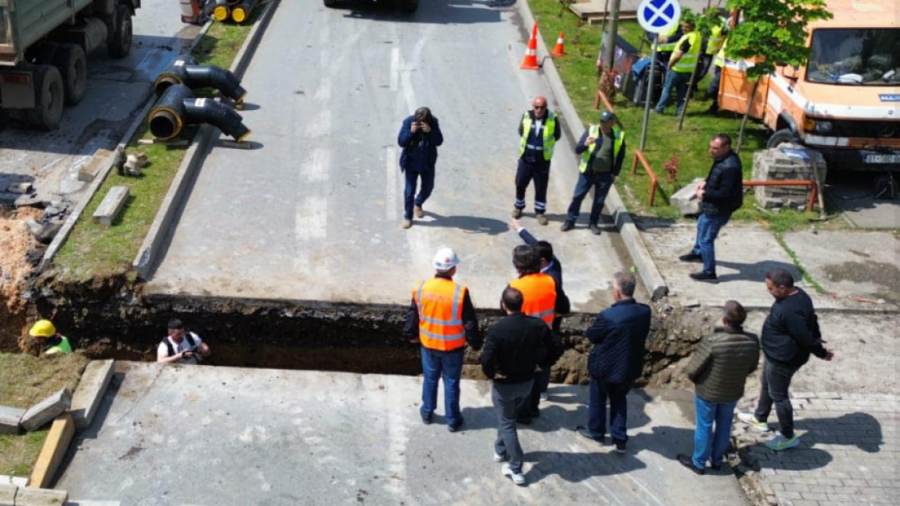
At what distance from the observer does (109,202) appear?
34.9ft

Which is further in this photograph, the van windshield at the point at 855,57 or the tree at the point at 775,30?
the van windshield at the point at 855,57

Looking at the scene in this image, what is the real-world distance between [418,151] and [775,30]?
5.00 meters

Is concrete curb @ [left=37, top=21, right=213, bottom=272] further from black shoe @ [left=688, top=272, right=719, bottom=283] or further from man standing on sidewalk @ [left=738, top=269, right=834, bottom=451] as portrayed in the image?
man standing on sidewalk @ [left=738, top=269, right=834, bottom=451]

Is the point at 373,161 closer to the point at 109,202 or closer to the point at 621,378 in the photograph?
the point at 109,202

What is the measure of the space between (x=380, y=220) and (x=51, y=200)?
436 cm

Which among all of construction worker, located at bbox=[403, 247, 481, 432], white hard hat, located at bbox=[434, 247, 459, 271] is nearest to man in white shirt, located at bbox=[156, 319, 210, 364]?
construction worker, located at bbox=[403, 247, 481, 432]

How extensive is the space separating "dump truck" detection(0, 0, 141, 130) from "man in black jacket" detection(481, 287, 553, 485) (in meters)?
8.80

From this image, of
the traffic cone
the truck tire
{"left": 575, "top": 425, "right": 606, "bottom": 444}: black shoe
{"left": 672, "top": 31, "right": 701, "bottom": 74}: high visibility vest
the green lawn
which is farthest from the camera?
the traffic cone

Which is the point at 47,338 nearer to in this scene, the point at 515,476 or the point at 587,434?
the point at 515,476

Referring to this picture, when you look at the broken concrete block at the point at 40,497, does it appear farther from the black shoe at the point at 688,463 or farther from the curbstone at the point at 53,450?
the black shoe at the point at 688,463

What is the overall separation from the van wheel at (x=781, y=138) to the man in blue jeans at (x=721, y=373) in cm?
635

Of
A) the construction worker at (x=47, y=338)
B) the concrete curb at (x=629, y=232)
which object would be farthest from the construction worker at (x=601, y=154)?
the construction worker at (x=47, y=338)

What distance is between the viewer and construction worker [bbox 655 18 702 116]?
14203mm

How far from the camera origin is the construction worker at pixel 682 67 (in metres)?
14.2
